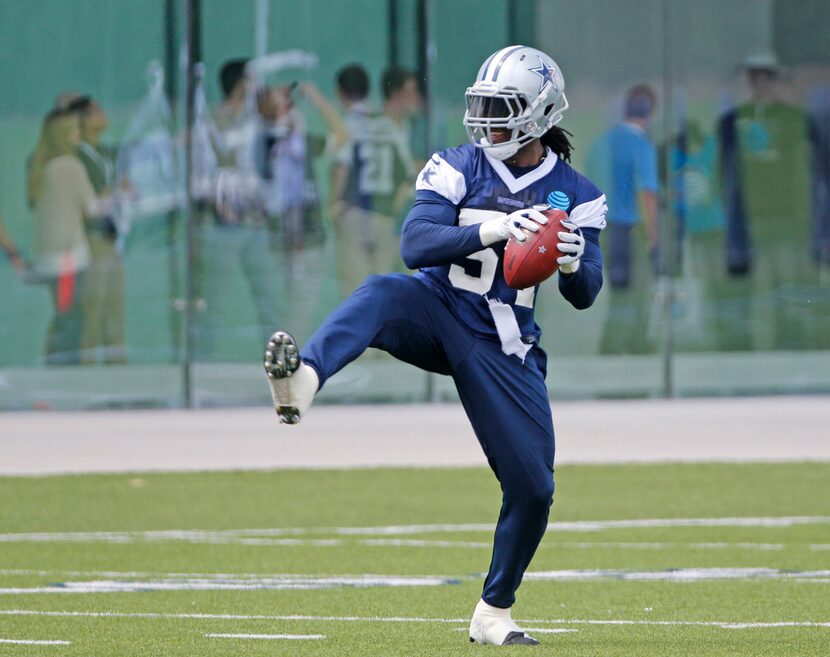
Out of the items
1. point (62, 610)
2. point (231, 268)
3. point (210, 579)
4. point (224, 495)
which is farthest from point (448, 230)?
point (231, 268)

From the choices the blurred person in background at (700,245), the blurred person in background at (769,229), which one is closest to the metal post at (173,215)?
the blurred person in background at (700,245)

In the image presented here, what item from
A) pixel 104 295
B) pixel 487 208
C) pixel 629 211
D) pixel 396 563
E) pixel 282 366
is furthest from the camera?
pixel 629 211

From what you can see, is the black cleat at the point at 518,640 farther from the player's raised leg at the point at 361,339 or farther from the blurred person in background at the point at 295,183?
the blurred person in background at the point at 295,183

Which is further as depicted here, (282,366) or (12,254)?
(12,254)

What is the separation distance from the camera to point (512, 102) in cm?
760

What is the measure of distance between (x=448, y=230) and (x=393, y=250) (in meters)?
12.1

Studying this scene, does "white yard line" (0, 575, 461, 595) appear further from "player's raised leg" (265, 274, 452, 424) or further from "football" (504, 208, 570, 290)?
"football" (504, 208, 570, 290)

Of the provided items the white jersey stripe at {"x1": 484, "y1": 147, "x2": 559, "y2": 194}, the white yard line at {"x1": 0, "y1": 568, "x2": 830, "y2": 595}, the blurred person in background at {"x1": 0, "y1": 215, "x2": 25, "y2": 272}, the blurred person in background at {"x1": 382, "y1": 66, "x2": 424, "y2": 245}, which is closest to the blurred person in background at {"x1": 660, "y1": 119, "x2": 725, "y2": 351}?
the blurred person in background at {"x1": 382, "y1": 66, "x2": 424, "y2": 245}

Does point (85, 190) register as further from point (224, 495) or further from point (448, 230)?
point (448, 230)

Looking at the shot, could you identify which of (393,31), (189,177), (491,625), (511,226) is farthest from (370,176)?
(511,226)

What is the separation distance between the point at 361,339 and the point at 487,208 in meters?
0.78

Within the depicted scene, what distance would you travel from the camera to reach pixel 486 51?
63.4 feet

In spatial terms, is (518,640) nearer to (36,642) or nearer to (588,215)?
(588,215)

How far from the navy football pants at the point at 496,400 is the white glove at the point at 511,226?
1.43ft
